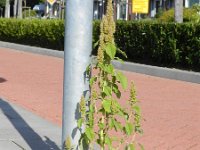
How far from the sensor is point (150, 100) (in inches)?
386

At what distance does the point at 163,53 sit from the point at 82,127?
35.1 ft

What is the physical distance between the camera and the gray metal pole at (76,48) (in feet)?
13.2

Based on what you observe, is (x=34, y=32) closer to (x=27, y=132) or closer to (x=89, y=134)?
(x=27, y=132)

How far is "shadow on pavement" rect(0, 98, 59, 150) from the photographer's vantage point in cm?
585

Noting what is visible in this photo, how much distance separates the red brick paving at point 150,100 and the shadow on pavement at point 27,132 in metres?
→ 0.43

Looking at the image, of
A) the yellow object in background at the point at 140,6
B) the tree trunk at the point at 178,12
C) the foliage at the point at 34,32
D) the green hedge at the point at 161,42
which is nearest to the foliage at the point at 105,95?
the green hedge at the point at 161,42

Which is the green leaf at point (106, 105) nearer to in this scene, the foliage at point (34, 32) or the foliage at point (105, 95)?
the foliage at point (105, 95)

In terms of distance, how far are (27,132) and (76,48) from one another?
2.88m

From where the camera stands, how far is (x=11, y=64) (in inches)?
650

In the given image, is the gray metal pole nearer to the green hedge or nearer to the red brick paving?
the red brick paving

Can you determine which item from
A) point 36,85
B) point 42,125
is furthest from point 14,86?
point 42,125

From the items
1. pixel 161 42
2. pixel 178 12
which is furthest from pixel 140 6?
pixel 161 42

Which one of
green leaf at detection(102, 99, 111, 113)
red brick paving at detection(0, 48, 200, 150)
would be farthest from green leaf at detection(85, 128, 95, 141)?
red brick paving at detection(0, 48, 200, 150)

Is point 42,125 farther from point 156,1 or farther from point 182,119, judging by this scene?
point 156,1
